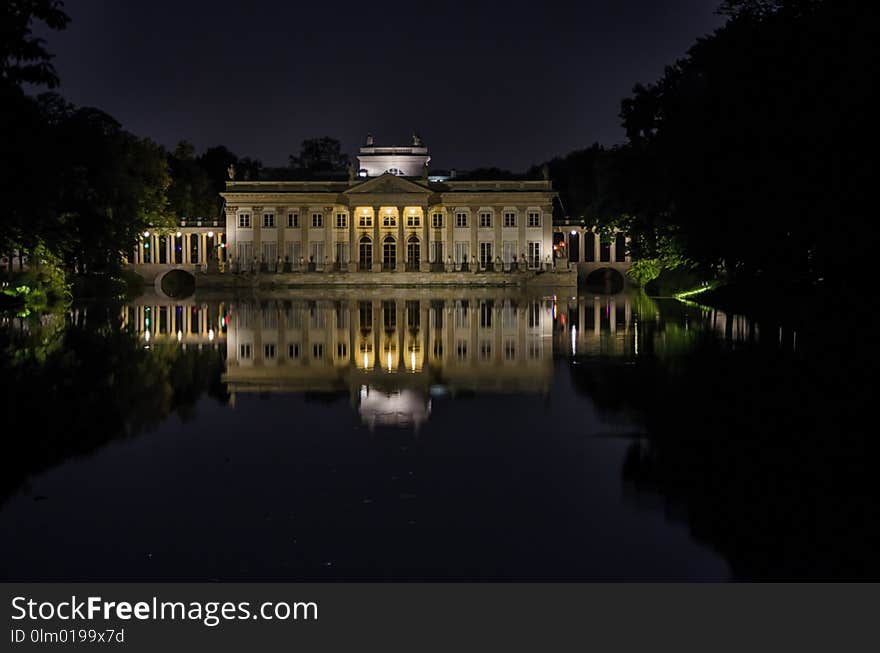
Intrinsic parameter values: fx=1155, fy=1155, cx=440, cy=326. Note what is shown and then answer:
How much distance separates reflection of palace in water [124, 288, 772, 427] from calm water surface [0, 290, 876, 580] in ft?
0.55

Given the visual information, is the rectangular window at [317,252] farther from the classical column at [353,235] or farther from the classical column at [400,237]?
the classical column at [400,237]

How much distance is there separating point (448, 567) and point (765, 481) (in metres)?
4.04

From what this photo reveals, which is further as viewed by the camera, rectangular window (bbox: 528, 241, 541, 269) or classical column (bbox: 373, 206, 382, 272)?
rectangular window (bbox: 528, 241, 541, 269)

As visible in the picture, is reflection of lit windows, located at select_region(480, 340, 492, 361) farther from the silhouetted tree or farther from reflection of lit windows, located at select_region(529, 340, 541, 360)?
the silhouetted tree

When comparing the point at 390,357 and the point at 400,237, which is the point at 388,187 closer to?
the point at 400,237

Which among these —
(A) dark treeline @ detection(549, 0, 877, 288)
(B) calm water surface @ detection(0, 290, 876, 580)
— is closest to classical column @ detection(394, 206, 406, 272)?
(A) dark treeline @ detection(549, 0, 877, 288)

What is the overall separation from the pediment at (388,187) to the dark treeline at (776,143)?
5335cm

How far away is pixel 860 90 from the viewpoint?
30719mm

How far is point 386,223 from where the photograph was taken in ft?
360

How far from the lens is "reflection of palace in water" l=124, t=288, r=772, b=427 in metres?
18.8

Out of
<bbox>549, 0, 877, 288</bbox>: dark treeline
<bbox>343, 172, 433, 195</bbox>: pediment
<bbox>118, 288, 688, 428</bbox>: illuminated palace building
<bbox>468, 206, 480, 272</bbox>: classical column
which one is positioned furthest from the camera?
<bbox>468, 206, 480, 272</bbox>: classical column

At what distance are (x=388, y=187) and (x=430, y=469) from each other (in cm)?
9691

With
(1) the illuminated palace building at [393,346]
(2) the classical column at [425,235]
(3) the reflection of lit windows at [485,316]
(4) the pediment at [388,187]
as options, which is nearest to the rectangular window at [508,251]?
(2) the classical column at [425,235]

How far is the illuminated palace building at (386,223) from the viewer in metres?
108
